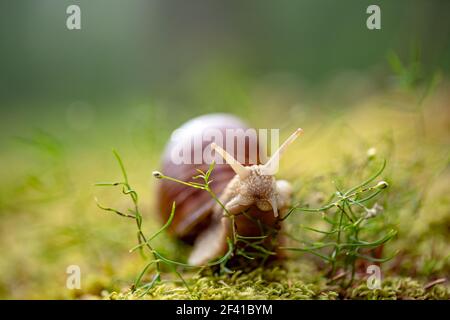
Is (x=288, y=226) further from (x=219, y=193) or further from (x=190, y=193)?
(x=190, y=193)

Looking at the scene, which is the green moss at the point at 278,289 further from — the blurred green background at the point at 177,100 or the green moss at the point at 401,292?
the blurred green background at the point at 177,100

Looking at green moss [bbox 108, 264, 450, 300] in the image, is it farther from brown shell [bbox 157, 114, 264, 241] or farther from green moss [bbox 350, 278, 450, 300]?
brown shell [bbox 157, 114, 264, 241]

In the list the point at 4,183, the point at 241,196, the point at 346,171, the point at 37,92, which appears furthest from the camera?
the point at 37,92

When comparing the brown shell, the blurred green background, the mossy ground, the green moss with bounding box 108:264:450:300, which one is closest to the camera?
the green moss with bounding box 108:264:450:300

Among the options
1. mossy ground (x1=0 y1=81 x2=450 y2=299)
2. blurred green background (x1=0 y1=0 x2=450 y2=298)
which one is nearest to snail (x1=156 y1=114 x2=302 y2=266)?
mossy ground (x1=0 y1=81 x2=450 y2=299)

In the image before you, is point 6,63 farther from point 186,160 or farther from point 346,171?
point 346,171
